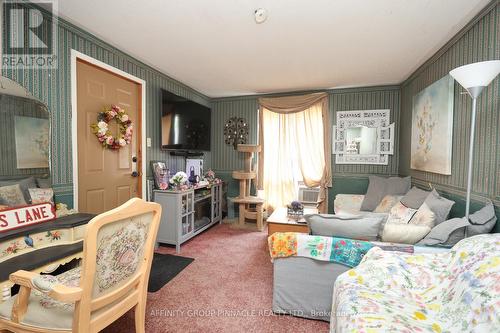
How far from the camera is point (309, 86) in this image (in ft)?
13.1

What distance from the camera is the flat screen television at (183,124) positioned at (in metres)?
3.34

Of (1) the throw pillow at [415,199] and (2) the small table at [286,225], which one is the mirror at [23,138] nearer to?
(2) the small table at [286,225]

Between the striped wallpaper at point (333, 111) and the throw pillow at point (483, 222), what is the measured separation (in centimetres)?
239

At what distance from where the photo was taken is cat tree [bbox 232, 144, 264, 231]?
4.05 meters

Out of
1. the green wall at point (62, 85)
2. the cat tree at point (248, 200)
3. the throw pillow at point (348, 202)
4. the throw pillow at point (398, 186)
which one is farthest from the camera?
the cat tree at point (248, 200)

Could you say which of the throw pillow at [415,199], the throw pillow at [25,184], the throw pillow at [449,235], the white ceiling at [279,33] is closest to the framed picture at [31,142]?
the throw pillow at [25,184]

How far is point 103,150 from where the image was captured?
2594 millimetres

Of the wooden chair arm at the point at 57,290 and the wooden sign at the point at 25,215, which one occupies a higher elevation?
the wooden sign at the point at 25,215

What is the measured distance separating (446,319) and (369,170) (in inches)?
125

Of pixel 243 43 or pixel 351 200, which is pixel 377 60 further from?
pixel 351 200

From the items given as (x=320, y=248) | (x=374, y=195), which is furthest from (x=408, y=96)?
(x=320, y=248)

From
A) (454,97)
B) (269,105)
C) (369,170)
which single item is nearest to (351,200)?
(369,170)

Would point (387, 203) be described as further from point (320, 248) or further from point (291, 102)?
point (291, 102)

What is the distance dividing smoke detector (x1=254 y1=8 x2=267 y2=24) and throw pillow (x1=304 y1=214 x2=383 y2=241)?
1694 millimetres
